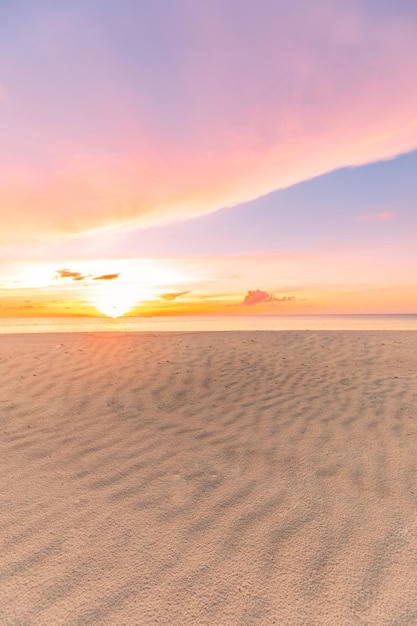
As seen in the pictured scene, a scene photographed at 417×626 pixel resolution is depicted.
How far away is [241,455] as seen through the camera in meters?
4.51

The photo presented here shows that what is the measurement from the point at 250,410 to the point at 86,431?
2666 mm

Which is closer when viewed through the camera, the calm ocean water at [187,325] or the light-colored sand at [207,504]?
the light-colored sand at [207,504]

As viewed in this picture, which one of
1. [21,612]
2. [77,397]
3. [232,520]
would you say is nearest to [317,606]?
[232,520]

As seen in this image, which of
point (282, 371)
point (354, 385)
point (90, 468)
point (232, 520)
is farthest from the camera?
point (282, 371)

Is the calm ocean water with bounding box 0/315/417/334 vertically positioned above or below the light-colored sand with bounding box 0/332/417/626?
above

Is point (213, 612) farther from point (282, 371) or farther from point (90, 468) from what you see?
point (282, 371)

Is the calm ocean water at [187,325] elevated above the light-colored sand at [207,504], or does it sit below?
above

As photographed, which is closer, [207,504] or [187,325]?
[207,504]

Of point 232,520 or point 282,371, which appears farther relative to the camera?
point 282,371

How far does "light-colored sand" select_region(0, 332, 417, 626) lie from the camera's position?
7.89 ft

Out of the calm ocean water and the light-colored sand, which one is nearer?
the light-colored sand

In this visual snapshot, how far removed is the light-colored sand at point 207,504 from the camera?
2404mm

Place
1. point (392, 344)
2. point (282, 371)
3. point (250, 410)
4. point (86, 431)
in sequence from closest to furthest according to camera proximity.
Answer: point (86, 431) → point (250, 410) → point (282, 371) → point (392, 344)

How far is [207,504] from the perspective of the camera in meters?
3.44
